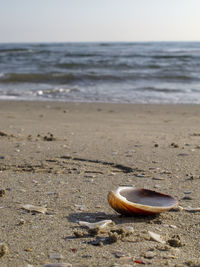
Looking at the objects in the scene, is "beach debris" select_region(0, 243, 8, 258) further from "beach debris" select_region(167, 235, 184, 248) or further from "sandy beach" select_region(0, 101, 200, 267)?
"beach debris" select_region(167, 235, 184, 248)

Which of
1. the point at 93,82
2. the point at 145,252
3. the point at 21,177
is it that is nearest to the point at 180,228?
the point at 145,252

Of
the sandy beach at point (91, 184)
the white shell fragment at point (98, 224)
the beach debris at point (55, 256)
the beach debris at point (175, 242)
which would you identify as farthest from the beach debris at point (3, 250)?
the beach debris at point (175, 242)

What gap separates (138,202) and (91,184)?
2.37 feet

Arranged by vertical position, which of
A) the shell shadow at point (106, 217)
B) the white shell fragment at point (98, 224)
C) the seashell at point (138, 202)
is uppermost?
the seashell at point (138, 202)

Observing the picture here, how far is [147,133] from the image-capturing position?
5285 millimetres

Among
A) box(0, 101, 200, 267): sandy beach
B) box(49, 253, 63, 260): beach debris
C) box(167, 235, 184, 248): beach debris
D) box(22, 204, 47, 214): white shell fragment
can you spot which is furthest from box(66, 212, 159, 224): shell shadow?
box(49, 253, 63, 260): beach debris

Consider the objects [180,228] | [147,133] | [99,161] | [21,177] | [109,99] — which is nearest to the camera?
[180,228]

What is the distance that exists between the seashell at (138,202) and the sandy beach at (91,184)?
79 millimetres

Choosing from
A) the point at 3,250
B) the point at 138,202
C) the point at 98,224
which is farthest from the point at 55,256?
the point at 138,202

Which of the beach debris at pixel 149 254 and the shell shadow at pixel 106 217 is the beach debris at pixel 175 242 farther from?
the shell shadow at pixel 106 217

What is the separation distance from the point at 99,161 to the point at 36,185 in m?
0.92

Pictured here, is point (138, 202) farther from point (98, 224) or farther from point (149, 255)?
point (149, 255)

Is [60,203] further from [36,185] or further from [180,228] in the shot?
[180,228]

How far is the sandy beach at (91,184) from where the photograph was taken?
79.3 inches
